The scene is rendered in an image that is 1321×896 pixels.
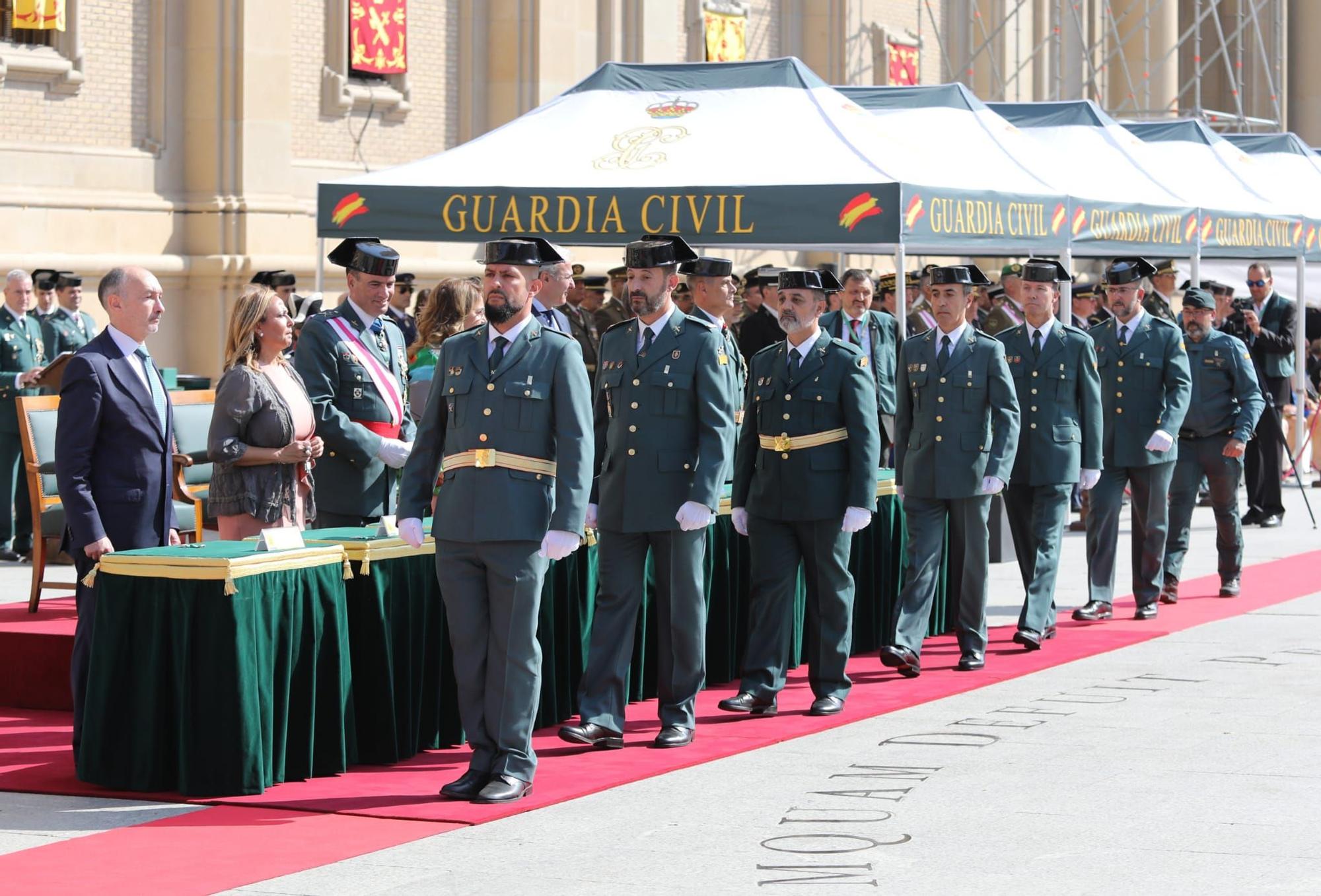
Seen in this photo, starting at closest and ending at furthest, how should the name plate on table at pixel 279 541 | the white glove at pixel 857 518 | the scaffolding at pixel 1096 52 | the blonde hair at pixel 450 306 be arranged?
the name plate on table at pixel 279 541
the white glove at pixel 857 518
the blonde hair at pixel 450 306
the scaffolding at pixel 1096 52

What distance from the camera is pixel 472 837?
6531 mm

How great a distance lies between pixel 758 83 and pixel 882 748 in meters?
6.74

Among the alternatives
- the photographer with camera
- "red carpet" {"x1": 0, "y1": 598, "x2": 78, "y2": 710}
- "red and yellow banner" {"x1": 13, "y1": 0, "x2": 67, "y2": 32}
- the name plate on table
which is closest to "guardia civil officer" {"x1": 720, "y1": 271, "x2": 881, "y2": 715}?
the name plate on table

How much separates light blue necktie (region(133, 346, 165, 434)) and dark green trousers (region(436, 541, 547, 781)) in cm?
124

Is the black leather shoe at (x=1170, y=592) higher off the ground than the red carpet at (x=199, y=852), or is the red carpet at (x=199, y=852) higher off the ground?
the red carpet at (x=199, y=852)

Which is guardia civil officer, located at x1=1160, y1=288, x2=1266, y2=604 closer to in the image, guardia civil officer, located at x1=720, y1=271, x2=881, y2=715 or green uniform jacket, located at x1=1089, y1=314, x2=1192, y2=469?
green uniform jacket, located at x1=1089, y1=314, x2=1192, y2=469

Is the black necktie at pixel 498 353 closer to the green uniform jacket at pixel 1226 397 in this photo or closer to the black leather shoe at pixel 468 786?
the black leather shoe at pixel 468 786

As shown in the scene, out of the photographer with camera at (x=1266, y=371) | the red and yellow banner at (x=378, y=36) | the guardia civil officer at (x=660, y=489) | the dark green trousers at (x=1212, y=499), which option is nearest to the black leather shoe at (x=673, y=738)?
the guardia civil officer at (x=660, y=489)

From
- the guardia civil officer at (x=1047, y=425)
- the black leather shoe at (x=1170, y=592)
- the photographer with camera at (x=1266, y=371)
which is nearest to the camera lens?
the guardia civil officer at (x=1047, y=425)

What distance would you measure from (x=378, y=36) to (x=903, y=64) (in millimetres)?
11357

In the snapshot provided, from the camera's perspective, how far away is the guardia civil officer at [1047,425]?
1095cm

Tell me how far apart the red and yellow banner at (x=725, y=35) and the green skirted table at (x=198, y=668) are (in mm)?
20341

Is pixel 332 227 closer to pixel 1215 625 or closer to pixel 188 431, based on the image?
pixel 188 431

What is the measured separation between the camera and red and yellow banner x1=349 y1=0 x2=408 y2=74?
21.4 meters
